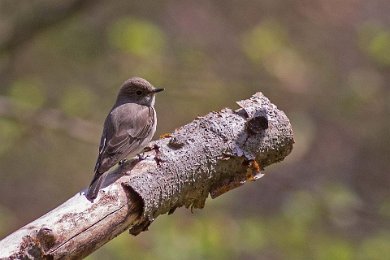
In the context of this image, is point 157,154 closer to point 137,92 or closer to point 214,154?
point 214,154

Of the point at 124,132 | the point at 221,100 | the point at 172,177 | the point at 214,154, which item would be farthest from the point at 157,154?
the point at 221,100

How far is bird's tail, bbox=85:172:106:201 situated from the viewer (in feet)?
12.2

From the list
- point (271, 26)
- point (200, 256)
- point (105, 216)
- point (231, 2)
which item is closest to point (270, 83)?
point (271, 26)

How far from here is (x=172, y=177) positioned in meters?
3.99

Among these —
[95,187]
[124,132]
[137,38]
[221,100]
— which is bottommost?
[95,187]

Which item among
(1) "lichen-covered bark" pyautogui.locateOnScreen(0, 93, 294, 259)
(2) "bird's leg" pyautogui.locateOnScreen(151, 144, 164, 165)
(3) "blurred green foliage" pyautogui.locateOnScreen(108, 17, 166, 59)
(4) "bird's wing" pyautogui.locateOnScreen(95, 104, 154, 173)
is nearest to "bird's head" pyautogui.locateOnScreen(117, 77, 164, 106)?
(4) "bird's wing" pyautogui.locateOnScreen(95, 104, 154, 173)

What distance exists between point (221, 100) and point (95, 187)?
458cm

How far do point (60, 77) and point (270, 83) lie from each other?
2.63 meters

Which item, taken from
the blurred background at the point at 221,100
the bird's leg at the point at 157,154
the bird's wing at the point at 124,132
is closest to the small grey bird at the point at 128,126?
the bird's wing at the point at 124,132

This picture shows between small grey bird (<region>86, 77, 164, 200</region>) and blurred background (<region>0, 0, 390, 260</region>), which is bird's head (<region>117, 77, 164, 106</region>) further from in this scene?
blurred background (<region>0, 0, 390, 260</region>)

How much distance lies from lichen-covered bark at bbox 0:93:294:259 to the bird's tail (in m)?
0.03

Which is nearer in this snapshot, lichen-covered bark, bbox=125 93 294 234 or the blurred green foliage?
lichen-covered bark, bbox=125 93 294 234

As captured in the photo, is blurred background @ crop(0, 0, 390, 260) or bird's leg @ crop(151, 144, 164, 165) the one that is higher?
blurred background @ crop(0, 0, 390, 260)

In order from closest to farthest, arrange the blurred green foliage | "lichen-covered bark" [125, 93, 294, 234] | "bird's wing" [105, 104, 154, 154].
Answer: "lichen-covered bark" [125, 93, 294, 234] < "bird's wing" [105, 104, 154, 154] < the blurred green foliage
